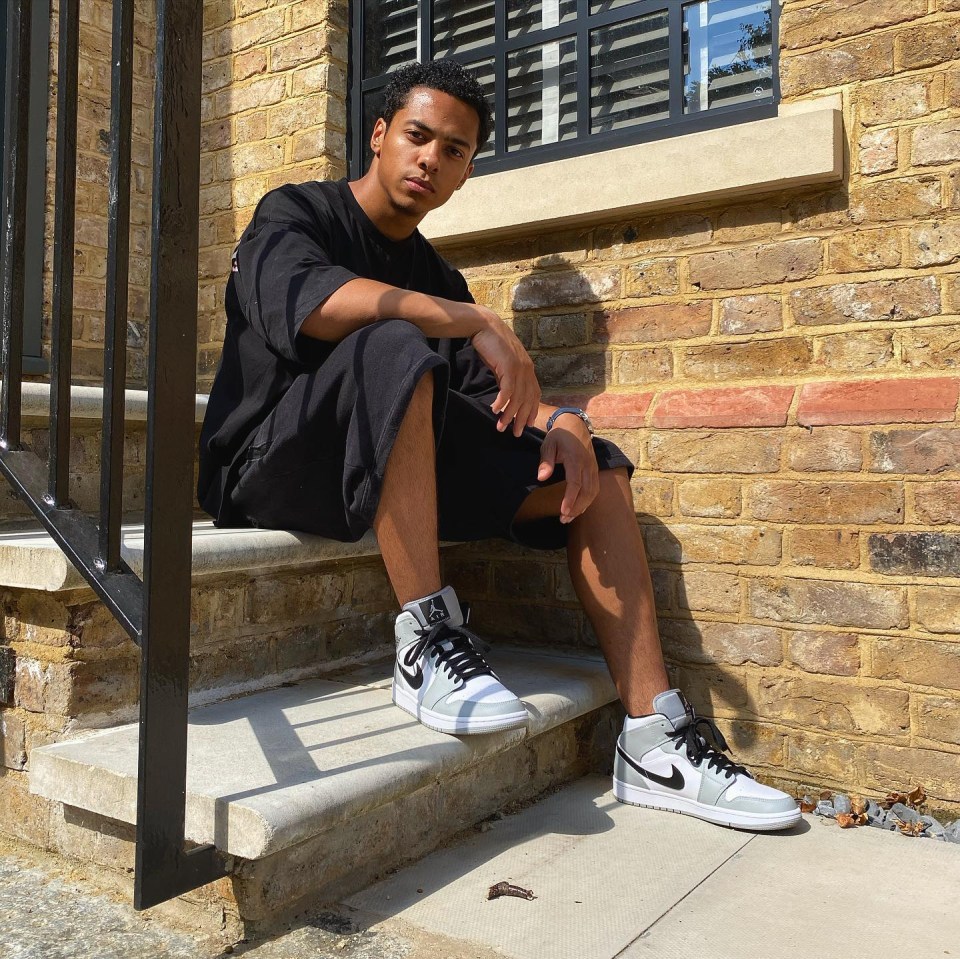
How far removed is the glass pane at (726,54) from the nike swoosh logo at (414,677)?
2.00 m

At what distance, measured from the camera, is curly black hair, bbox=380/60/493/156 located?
2.52m

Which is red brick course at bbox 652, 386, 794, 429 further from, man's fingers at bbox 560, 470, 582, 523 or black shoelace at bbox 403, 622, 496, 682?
black shoelace at bbox 403, 622, 496, 682

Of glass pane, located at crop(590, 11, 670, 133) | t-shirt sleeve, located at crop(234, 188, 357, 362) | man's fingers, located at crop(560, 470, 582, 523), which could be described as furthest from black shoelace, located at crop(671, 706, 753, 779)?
glass pane, located at crop(590, 11, 670, 133)

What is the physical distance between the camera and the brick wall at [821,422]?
93.6 inches

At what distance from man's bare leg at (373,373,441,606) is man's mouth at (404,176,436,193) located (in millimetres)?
751

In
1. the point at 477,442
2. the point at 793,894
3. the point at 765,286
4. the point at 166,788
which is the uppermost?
the point at 765,286

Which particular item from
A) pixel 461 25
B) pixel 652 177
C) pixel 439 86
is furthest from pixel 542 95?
pixel 439 86

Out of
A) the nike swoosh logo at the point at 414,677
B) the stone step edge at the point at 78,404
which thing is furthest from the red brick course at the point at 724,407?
the stone step edge at the point at 78,404

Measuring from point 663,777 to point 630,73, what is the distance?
2231 mm

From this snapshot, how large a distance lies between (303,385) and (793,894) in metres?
1.49

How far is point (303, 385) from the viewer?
6.83ft

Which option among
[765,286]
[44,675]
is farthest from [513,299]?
[44,675]

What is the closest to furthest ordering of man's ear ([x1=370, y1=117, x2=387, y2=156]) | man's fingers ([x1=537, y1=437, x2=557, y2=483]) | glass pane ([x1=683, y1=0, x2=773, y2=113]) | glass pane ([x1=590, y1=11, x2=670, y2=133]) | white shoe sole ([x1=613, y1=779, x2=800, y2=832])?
white shoe sole ([x1=613, y1=779, x2=800, y2=832]) → man's fingers ([x1=537, y1=437, x2=557, y2=483]) → man's ear ([x1=370, y1=117, x2=387, y2=156]) → glass pane ([x1=683, y1=0, x2=773, y2=113]) → glass pane ([x1=590, y1=11, x2=670, y2=133])

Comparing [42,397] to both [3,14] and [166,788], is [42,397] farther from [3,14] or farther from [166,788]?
[3,14]
